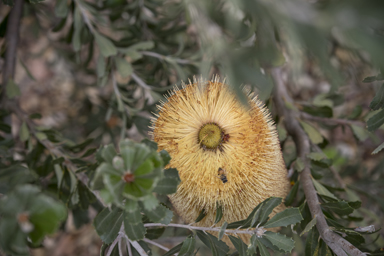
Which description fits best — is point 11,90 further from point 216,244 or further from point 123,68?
point 216,244

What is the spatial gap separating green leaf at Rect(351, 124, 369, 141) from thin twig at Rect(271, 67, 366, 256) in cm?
23

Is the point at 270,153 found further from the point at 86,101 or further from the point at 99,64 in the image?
the point at 86,101

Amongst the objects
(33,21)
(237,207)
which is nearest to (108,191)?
(237,207)

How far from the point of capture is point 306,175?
865 mm

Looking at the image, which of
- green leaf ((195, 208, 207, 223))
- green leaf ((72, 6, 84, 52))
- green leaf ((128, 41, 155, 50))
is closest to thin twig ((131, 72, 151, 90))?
green leaf ((128, 41, 155, 50))

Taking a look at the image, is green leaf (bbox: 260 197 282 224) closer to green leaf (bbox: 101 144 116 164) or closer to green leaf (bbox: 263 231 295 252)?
green leaf (bbox: 263 231 295 252)

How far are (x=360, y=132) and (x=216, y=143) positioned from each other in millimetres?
738

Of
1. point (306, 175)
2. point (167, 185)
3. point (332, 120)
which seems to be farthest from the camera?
point (332, 120)

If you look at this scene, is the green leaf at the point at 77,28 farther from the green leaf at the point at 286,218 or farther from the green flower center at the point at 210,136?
the green leaf at the point at 286,218

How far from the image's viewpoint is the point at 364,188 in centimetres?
159

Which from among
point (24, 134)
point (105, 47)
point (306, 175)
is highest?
point (105, 47)

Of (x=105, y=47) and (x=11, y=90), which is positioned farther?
(x=11, y=90)

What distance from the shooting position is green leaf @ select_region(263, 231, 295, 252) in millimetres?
658

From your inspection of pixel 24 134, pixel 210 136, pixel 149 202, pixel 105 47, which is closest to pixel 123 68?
pixel 105 47
